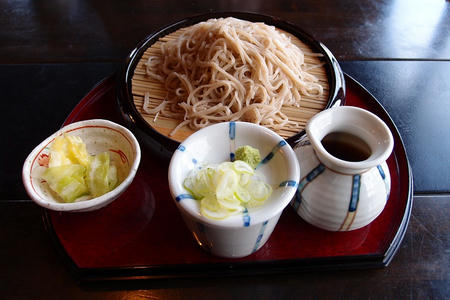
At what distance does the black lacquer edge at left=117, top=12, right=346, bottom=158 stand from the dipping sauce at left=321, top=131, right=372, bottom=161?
0.62ft

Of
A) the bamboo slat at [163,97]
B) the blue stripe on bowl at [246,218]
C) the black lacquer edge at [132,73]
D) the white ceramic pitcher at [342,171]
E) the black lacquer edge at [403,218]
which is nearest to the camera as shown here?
the blue stripe on bowl at [246,218]

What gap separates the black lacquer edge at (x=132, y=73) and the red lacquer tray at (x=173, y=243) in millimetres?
173

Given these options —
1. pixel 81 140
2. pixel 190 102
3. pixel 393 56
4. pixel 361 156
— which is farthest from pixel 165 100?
pixel 393 56

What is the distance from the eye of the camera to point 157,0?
250cm

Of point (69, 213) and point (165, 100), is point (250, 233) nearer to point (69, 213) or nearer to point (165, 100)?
point (69, 213)

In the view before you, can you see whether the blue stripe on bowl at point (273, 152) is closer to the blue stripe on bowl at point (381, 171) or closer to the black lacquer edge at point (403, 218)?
the blue stripe on bowl at point (381, 171)

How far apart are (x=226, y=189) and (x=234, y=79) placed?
0.67 meters

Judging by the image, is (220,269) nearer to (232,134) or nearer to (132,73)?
(232,134)

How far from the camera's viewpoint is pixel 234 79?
1.51 m

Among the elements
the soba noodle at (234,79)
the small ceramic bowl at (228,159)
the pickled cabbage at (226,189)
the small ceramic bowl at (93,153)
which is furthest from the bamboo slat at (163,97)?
the pickled cabbage at (226,189)

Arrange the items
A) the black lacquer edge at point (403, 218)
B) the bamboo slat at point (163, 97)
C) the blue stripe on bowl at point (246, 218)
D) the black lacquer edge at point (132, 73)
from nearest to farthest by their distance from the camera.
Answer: the blue stripe on bowl at point (246, 218) → the black lacquer edge at point (403, 218) → the black lacquer edge at point (132, 73) → the bamboo slat at point (163, 97)

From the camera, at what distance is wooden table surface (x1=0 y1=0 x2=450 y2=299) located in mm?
1105

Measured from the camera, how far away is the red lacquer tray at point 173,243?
1112 millimetres

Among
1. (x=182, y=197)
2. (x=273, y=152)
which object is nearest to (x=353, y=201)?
(x=273, y=152)
